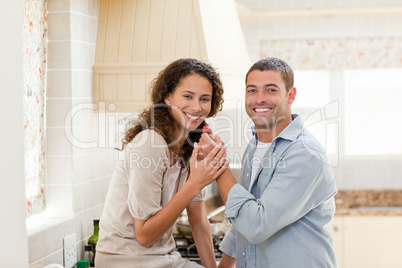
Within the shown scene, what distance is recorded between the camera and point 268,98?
6.13 feet

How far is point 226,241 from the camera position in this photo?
217 cm

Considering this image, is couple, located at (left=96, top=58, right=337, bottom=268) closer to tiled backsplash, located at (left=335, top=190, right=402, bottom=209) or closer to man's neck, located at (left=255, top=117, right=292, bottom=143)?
man's neck, located at (left=255, top=117, right=292, bottom=143)

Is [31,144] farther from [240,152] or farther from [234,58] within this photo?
[240,152]

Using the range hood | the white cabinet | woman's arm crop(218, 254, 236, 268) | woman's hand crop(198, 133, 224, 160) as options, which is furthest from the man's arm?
the white cabinet

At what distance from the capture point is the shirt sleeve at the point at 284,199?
5.49ft

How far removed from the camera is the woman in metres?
1.78

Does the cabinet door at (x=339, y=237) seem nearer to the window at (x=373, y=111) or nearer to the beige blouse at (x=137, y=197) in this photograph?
the window at (x=373, y=111)

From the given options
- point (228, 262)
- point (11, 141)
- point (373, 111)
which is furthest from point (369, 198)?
point (11, 141)

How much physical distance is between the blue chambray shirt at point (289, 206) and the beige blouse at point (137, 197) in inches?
11.3

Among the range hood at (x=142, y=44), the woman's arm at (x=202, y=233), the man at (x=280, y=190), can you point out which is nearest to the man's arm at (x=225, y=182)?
the man at (x=280, y=190)

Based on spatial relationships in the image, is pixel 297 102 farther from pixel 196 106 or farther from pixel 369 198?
pixel 196 106

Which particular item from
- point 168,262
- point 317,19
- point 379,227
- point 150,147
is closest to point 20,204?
point 150,147

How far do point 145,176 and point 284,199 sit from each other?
1.66 ft

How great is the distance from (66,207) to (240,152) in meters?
2.52
